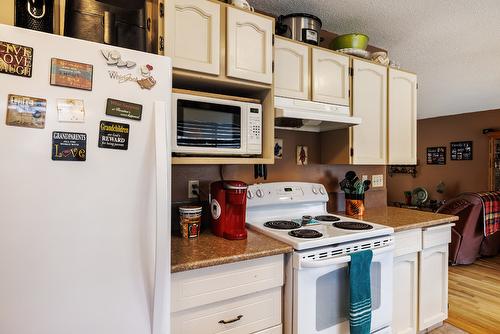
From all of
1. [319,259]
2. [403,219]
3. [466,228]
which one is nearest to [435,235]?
[403,219]

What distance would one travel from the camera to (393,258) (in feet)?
5.96

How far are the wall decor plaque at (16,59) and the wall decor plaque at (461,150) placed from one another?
22.5ft

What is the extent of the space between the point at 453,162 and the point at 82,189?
6822 mm

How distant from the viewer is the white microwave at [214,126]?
1.44m

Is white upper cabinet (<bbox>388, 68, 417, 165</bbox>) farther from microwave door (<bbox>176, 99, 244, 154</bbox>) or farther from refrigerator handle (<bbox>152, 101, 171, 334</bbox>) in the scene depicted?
refrigerator handle (<bbox>152, 101, 171, 334</bbox>)

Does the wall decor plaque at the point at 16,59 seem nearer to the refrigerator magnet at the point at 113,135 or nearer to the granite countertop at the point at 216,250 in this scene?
the refrigerator magnet at the point at 113,135

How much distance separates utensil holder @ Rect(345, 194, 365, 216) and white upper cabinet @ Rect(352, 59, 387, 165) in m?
0.26

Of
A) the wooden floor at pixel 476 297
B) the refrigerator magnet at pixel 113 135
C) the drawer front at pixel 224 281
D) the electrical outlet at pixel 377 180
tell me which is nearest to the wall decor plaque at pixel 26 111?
the refrigerator magnet at pixel 113 135

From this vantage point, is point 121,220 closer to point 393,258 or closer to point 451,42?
point 393,258

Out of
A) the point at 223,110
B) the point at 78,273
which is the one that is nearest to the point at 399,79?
the point at 223,110

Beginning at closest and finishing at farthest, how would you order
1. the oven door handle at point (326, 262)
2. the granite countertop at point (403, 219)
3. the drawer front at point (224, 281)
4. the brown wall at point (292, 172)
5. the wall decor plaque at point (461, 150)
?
the drawer front at point (224, 281), the oven door handle at point (326, 262), the brown wall at point (292, 172), the granite countertop at point (403, 219), the wall decor plaque at point (461, 150)

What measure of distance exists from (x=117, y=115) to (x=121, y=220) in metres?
0.35

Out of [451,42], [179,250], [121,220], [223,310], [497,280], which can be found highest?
[451,42]

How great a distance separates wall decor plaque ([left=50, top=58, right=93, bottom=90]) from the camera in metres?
0.89
